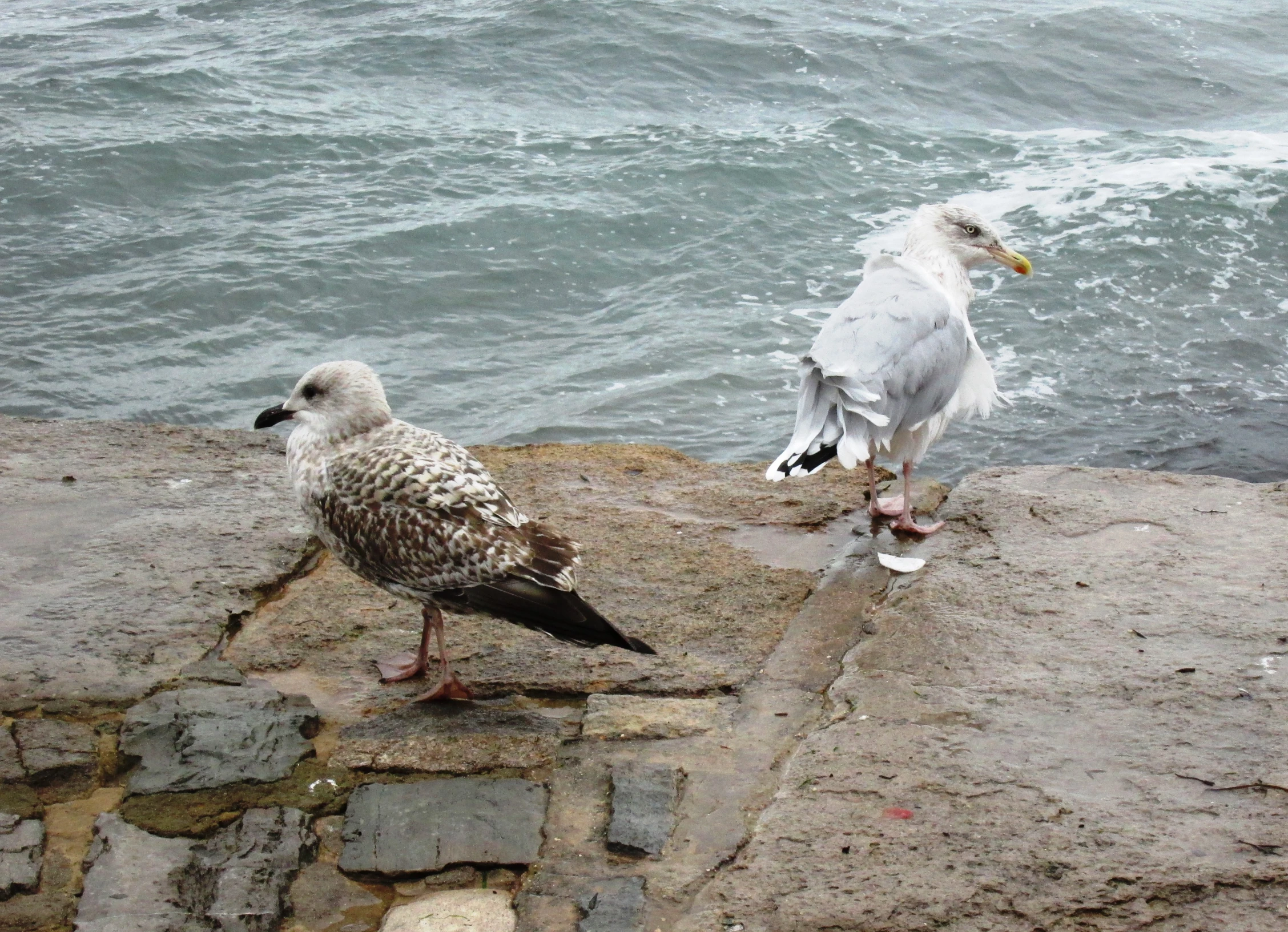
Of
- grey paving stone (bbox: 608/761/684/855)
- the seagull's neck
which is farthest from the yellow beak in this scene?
grey paving stone (bbox: 608/761/684/855)

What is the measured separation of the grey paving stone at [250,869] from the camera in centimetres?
278

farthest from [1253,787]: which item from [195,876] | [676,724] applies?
[195,876]

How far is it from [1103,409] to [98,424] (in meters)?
5.63

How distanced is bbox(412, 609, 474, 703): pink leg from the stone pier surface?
0.06 meters

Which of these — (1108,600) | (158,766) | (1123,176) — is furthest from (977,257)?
(1123,176)

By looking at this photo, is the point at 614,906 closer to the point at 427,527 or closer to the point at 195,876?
the point at 195,876

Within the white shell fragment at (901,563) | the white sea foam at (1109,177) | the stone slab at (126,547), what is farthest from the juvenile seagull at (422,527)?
the white sea foam at (1109,177)

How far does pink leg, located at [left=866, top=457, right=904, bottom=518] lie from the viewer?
197 inches

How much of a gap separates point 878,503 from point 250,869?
113 inches

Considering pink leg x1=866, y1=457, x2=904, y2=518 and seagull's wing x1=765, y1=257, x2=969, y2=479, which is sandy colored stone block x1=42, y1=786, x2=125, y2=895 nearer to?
seagull's wing x1=765, y1=257, x2=969, y2=479

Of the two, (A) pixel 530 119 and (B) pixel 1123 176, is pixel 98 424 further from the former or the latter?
(B) pixel 1123 176

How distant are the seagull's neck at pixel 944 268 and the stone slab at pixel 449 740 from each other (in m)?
2.79

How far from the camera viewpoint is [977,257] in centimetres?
568

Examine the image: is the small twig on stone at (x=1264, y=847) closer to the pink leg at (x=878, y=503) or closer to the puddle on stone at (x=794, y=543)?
the puddle on stone at (x=794, y=543)
